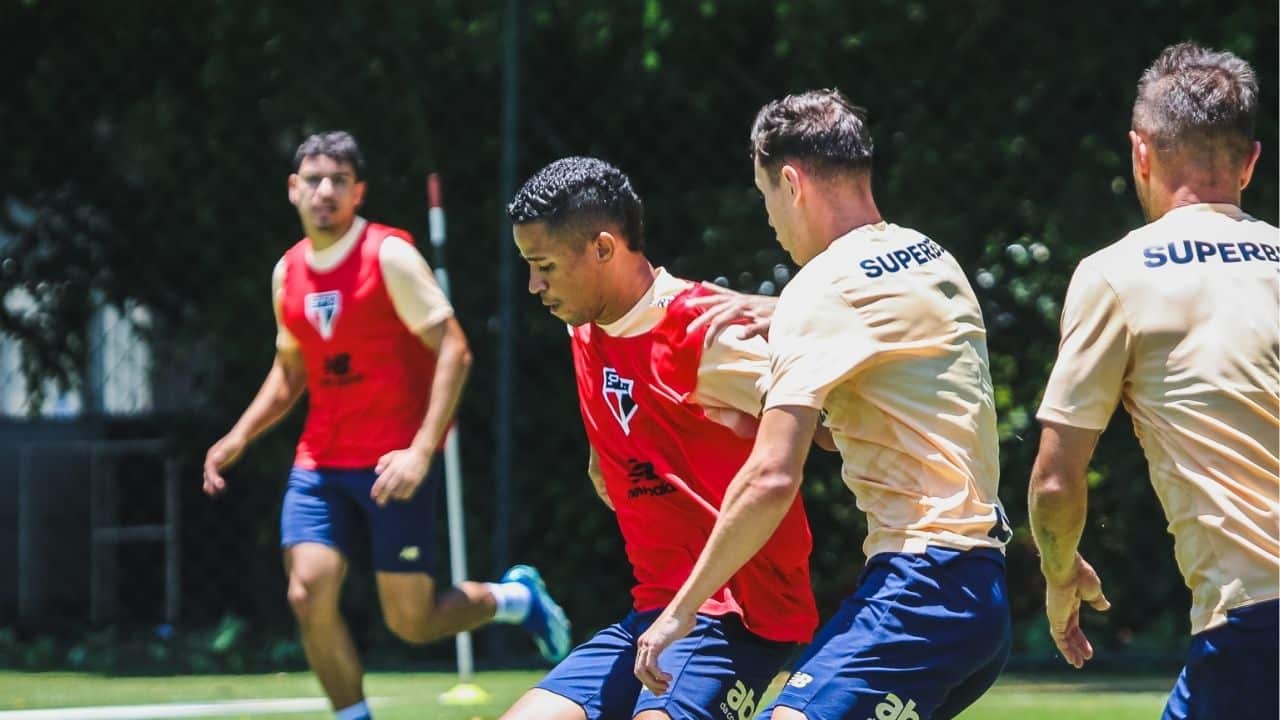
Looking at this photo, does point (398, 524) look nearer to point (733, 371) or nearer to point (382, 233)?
point (382, 233)

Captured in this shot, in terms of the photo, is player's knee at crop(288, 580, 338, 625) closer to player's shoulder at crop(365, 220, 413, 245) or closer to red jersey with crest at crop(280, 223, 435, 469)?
red jersey with crest at crop(280, 223, 435, 469)

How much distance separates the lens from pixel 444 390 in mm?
6445

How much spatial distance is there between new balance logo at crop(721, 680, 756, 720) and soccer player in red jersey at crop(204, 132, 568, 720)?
2.61m

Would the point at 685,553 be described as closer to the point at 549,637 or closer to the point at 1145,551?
the point at 549,637

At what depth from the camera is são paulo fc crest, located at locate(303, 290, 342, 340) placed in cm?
666

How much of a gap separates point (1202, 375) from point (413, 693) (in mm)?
5897

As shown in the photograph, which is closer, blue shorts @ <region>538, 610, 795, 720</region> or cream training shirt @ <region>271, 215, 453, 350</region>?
blue shorts @ <region>538, 610, 795, 720</region>

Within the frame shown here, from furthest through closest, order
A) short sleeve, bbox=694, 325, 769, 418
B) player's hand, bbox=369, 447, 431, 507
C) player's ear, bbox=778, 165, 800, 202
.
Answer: player's hand, bbox=369, 447, 431, 507 < short sleeve, bbox=694, 325, 769, 418 < player's ear, bbox=778, 165, 800, 202

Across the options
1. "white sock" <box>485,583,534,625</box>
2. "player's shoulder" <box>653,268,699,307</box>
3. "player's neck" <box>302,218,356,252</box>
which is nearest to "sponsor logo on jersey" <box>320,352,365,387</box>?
Result: "player's neck" <box>302,218,356,252</box>

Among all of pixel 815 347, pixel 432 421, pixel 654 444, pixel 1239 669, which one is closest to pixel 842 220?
pixel 815 347

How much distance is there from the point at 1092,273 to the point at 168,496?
402 inches

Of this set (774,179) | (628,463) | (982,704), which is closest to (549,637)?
(982,704)

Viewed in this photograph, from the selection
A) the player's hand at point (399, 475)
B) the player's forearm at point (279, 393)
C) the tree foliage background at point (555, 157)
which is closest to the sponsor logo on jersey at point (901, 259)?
the player's hand at point (399, 475)

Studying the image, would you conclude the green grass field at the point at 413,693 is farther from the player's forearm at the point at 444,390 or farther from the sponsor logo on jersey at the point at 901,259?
the sponsor logo on jersey at the point at 901,259
